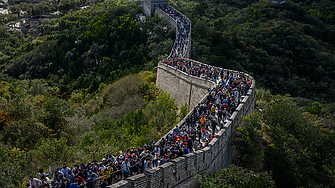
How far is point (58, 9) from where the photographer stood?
16488 cm

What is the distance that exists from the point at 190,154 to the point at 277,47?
62700mm

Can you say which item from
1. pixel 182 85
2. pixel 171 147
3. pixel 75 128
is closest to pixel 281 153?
pixel 171 147

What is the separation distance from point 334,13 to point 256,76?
52653 mm

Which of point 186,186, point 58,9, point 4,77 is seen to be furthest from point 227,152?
point 58,9

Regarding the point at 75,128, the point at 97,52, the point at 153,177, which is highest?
the point at 153,177

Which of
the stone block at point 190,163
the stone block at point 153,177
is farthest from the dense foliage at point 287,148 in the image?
the stone block at point 153,177

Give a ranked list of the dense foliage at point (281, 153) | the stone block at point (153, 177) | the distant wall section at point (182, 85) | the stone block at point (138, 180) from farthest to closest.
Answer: the distant wall section at point (182, 85)
the dense foliage at point (281, 153)
the stone block at point (153, 177)
the stone block at point (138, 180)

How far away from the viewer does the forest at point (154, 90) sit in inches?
1083

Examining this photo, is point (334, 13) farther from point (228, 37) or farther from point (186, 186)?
point (186, 186)

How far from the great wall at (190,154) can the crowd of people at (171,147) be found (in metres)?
0.50

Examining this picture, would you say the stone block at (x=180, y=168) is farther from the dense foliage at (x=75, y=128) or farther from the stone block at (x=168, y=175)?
the dense foliage at (x=75, y=128)

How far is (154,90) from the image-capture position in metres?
46.2

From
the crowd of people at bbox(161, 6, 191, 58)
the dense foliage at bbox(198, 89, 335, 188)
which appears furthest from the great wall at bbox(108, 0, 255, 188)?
the crowd of people at bbox(161, 6, 191, 58)

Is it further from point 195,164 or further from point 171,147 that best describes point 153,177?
point 195,164
